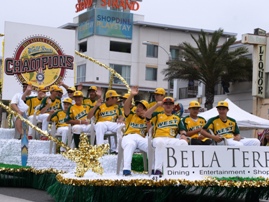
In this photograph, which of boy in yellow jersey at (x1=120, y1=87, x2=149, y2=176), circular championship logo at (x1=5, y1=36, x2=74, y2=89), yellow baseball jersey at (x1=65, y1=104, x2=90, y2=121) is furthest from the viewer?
circular championship logo at (x1=5, y1=36, x2=74, y2=89)

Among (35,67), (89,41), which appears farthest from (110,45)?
(35,67)

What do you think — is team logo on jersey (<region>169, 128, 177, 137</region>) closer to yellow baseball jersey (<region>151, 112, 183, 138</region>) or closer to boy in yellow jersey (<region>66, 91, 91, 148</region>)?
yellow baseball jersey (<region>151, 112, 183, 138</region>)

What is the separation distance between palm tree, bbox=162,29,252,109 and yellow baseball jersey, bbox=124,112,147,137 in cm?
2618

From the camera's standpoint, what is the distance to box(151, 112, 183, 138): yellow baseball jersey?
434 inches

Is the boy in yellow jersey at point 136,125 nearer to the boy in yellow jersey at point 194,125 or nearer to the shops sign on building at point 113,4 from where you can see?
the boy in yellow jersey at point 194,125

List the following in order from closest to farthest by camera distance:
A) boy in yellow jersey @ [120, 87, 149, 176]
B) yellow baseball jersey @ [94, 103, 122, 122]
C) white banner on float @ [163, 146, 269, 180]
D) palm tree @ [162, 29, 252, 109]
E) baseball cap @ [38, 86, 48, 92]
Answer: white banner on float @ [163, 146, 269, 180] → boy in yellow jersey @ [120, 87, 149, 176] → yellow baseball jersey @ [94, 103, 122, 122] → baseball cap @ [38, 86, 48, 92] → palm tree @ [162, 29, 252, 109]

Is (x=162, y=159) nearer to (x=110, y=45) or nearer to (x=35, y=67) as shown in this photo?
(x=35, y=67)

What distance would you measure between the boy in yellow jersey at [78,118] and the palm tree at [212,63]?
927 inches

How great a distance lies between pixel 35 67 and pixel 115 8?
45995 mm

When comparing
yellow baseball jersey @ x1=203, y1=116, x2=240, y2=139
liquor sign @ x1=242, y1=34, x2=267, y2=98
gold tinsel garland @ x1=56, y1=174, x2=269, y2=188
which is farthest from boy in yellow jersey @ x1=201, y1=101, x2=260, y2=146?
liquor sign @ x1=242, y1=34, x2=267, y2=98

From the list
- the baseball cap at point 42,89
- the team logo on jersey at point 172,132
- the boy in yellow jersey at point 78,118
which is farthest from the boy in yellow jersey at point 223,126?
the baseball cap at point 42,89

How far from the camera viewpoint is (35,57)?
686 inches

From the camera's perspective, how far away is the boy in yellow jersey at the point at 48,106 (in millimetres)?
15656

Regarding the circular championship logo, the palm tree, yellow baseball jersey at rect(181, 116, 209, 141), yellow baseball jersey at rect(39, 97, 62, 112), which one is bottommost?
yellow baseball jersey at rect(181, 116, 209, 141)
